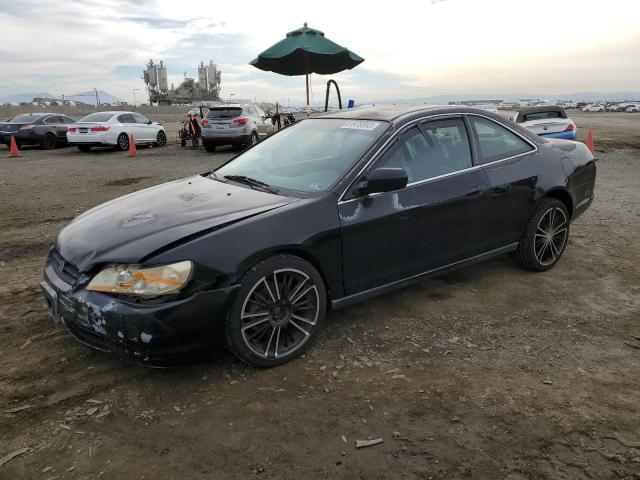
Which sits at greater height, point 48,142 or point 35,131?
point 35,131

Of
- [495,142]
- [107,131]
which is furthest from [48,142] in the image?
[495,142]

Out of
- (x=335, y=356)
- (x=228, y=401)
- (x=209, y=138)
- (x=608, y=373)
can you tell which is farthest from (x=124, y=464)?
(x=209, y=138)

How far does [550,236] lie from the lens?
4.53 m

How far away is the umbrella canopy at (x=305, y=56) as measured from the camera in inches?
454

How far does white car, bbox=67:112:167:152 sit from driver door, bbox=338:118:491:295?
14.3 meters

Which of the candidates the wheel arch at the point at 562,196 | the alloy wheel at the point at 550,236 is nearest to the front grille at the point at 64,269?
the alloy wheel at the point at 550,236

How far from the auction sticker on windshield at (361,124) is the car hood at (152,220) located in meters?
0.93

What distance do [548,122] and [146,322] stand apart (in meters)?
11.9

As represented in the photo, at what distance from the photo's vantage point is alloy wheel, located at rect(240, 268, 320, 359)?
2891 millimetres

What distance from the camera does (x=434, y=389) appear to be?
2.81m

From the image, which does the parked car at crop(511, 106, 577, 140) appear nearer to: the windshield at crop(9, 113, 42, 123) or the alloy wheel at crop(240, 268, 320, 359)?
the alloy wheel at crop(240, 268, 320, 359)

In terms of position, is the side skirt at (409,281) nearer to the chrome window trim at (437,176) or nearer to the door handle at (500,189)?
the door handle at (500,189)

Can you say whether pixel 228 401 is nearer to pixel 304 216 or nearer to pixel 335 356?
pixel 335 356

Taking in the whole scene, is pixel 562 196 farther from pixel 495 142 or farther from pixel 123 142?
pixel 123 142
